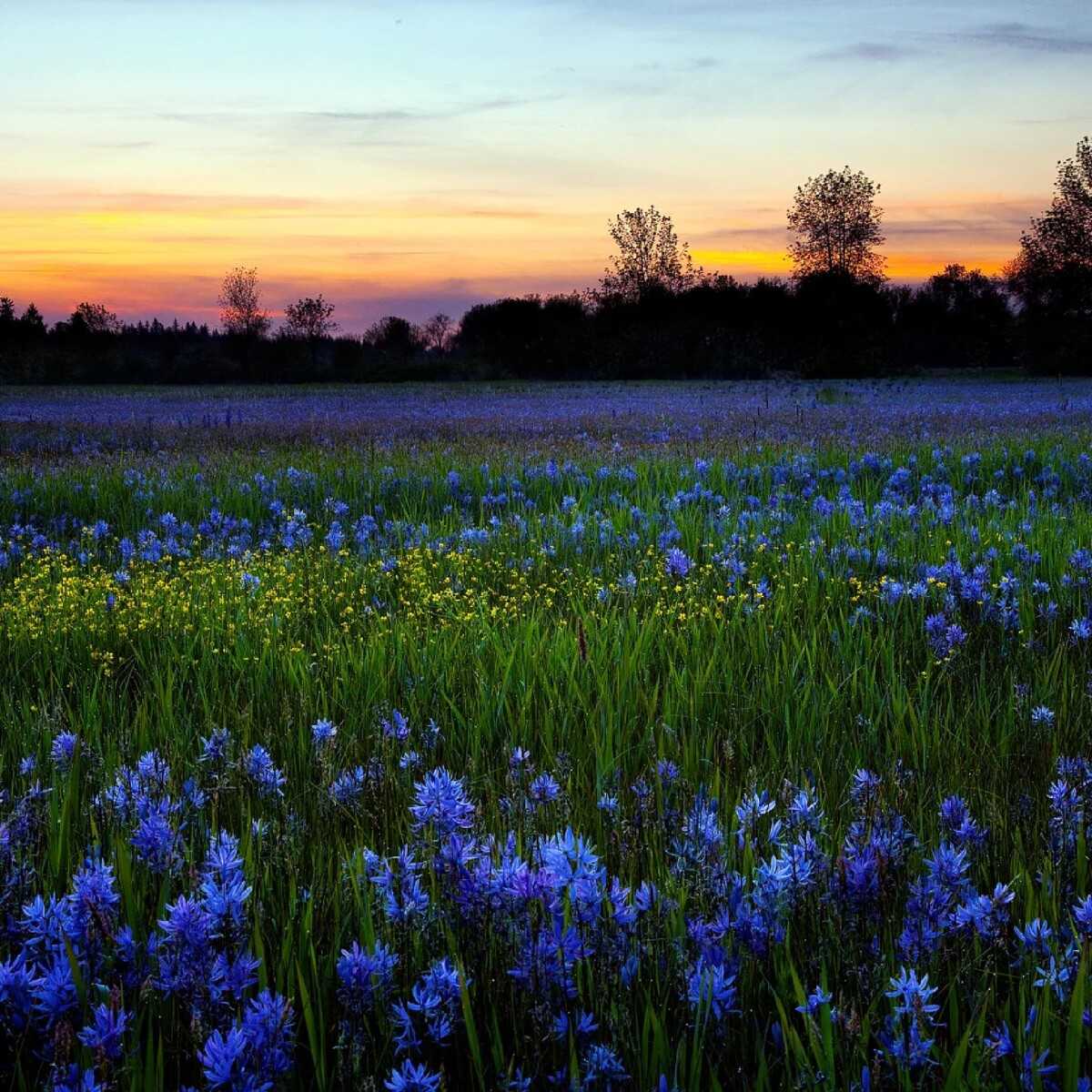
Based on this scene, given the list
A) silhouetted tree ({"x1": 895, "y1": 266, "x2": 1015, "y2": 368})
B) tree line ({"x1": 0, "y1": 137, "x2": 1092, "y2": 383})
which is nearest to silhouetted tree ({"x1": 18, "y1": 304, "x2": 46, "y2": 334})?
tree line ({"x1": 0, "y1": 137, "x2": 1092, "y2": 383})

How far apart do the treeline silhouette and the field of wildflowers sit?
177 ft

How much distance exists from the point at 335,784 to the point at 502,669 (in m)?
1.17

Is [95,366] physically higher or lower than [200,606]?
higher

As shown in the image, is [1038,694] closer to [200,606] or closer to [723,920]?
[723,920]

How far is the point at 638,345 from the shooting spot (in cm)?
6306

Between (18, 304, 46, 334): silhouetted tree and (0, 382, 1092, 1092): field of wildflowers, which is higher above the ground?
(18, 304, 46, 334): silhouetted tree

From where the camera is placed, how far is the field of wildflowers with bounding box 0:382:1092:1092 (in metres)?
1.56

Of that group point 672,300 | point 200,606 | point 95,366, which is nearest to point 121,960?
point 200,606

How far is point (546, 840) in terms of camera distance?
207 centimetres

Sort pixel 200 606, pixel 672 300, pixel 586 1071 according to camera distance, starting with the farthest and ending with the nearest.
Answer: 1. pixel 672 300
2. pixel 200 606
3. pixel 586 1071

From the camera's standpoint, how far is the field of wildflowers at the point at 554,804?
1556 millimetres

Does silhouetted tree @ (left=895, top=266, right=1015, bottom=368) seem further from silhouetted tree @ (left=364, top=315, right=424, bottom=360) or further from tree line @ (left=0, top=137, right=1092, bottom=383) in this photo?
silhouetted tree @ (left=364, top=315, right=424, bottom=360)

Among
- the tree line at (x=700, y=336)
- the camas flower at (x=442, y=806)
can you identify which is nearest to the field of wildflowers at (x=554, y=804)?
the camas flower at (x=442, y=806)

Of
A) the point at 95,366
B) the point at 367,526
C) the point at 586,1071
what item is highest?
the point at 95,366
